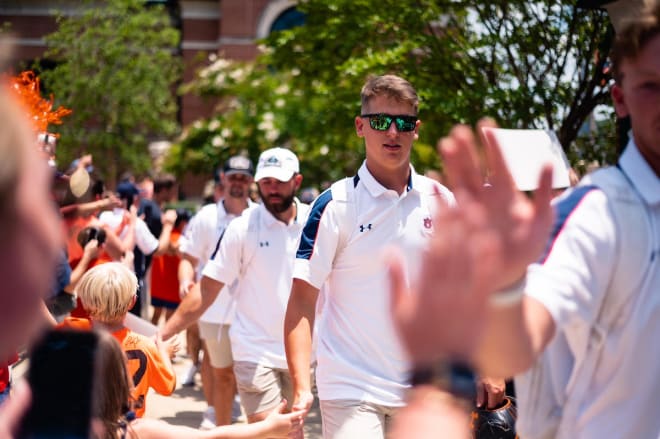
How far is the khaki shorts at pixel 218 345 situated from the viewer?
8.82 meters

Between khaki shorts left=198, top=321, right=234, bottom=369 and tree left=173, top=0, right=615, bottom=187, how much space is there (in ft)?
9.12

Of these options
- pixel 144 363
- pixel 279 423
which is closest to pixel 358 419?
pixel 279 423

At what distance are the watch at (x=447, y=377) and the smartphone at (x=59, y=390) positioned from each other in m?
0.69

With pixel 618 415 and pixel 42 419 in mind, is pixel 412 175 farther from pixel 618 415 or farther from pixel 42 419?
A: pixel 42 419

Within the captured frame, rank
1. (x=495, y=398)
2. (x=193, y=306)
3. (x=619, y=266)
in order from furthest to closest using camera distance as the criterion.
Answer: (x=193, y=306), (x=495, y=398), (x=619, y=266)

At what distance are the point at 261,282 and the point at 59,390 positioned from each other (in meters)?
5.44

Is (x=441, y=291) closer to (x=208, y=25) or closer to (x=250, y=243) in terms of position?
(x=250, y=243)

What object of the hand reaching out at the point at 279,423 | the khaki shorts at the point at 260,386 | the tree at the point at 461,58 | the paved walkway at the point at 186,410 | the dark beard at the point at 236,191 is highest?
the tree at the point at 461,58

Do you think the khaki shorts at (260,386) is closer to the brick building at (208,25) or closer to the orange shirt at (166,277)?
Answer: the orange shirt at (166,277)

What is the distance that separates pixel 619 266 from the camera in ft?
7.95

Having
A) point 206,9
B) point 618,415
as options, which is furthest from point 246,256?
point 206,9

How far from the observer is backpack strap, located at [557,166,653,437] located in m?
2.43

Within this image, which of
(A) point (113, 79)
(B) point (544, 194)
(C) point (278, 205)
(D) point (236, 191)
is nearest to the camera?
(B) point (544, 194)

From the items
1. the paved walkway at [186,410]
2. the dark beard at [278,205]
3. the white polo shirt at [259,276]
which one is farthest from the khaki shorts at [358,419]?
the paved walkway at [186,410]
